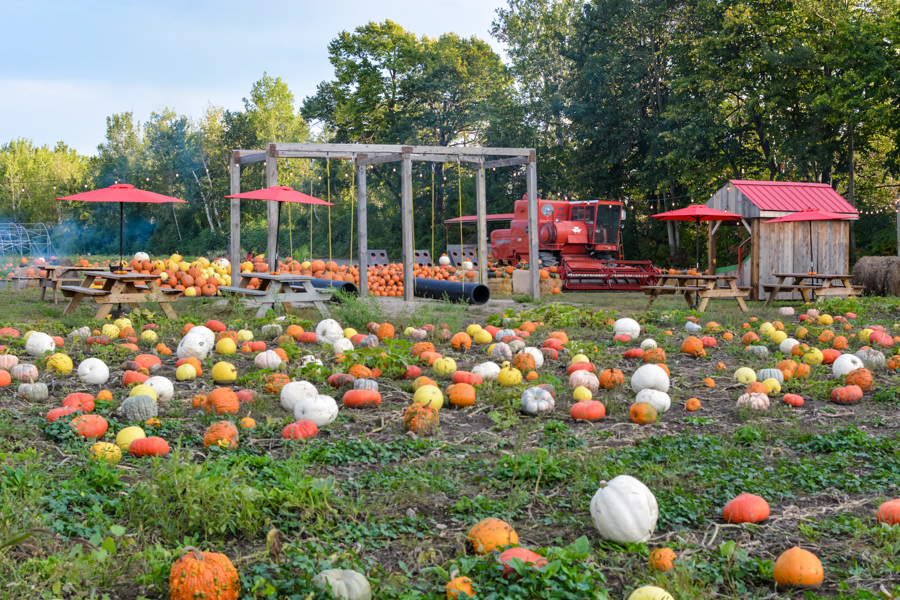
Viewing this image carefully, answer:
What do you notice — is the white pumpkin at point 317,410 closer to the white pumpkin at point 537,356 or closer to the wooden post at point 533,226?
the white pumpkin at point 537,356

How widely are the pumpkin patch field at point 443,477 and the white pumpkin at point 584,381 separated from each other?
4cm

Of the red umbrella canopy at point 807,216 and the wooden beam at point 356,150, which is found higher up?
the wooden beam at point 356,150

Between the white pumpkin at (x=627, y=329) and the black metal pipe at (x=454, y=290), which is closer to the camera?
the white pumpkin at (x=627, y=329)

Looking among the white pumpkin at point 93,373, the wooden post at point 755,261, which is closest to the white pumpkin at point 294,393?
the white pumpkin at point 93,373

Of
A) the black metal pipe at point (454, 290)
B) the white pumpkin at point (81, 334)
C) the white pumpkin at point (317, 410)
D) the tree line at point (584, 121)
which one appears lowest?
the white pumpkin at point (317, 410)

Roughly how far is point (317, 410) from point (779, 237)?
1413cm

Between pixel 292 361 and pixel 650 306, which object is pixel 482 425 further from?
A: pixel 650 306

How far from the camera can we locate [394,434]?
14.4 ft

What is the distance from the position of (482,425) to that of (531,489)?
131cm

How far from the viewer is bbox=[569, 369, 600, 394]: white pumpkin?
18.2 ft

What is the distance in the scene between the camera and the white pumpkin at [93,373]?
5543mm

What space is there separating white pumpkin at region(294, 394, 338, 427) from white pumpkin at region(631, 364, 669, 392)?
94.2 inches

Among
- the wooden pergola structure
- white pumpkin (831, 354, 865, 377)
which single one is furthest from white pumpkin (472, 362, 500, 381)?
the wooden pergola structure

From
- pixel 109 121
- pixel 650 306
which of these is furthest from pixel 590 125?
pixel 109 121
